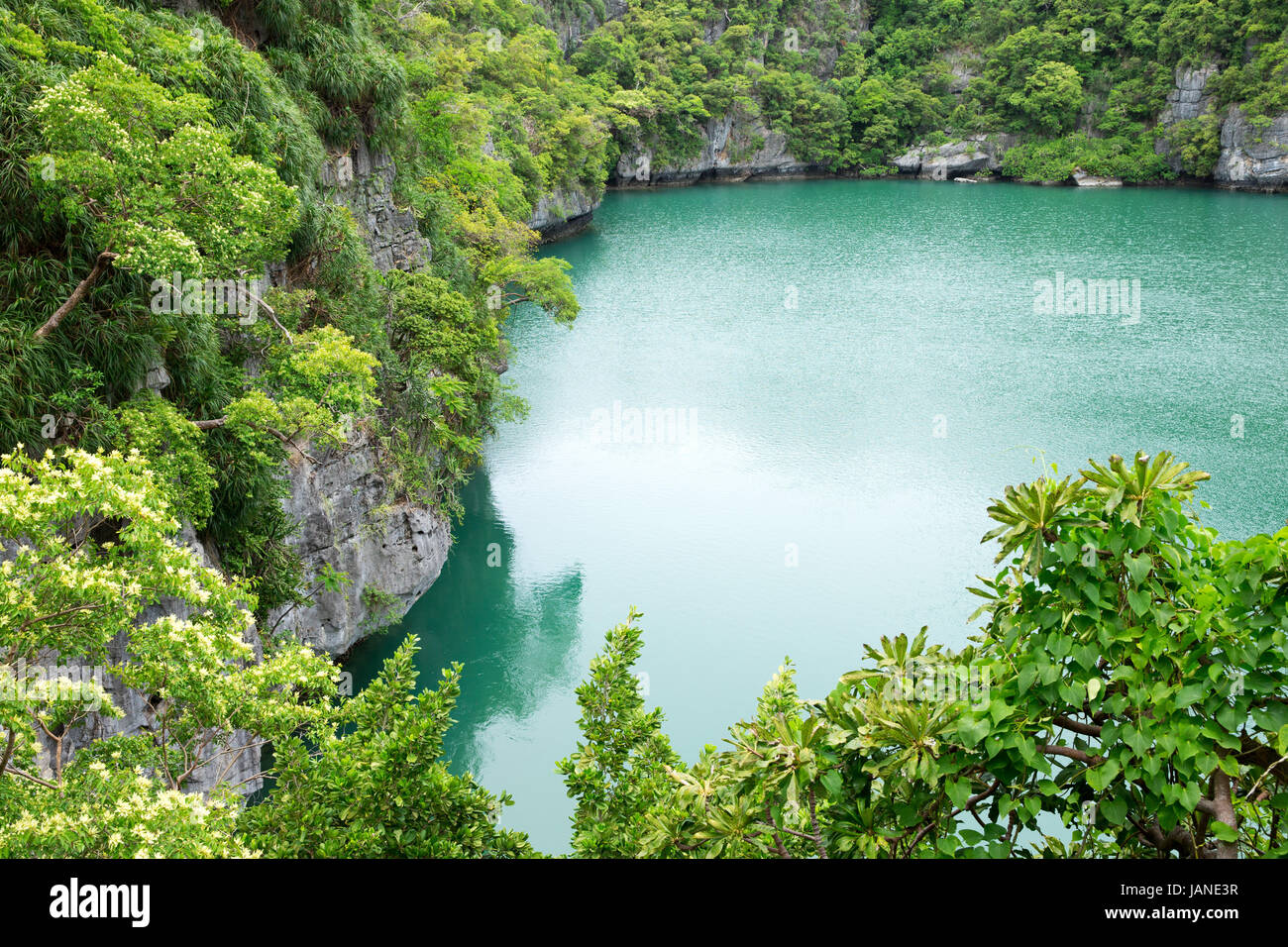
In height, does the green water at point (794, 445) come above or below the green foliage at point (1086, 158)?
below

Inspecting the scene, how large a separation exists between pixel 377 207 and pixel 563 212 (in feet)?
82.6

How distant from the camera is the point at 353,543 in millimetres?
12656

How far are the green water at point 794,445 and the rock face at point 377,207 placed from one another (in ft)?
17.4

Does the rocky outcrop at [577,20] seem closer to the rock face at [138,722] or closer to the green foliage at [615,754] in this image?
the rock face at [138,722]

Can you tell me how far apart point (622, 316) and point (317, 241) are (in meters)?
18.1

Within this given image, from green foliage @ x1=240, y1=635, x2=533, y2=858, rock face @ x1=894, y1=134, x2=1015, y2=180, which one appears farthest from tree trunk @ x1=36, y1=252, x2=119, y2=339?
rock face @ x1=894, y1=134, x2=1015, y2=180

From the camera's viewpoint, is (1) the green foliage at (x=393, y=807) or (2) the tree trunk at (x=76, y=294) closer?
(1) the green foliage at (x=393, y=807)

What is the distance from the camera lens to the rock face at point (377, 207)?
14.1 m

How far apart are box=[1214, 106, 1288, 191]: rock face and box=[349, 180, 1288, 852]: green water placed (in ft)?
40.6

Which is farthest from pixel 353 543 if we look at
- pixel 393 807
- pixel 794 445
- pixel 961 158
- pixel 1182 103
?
pixel 1182 103

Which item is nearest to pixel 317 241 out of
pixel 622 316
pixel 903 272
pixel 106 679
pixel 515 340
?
pixel 106 679

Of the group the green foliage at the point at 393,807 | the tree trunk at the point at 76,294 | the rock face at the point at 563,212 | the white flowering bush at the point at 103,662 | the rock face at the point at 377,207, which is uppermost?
the rock face at the point at 563,212

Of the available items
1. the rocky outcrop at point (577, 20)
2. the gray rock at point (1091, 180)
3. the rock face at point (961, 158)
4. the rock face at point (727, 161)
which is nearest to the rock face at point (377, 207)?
the rocky outcrop at point (577, 20)

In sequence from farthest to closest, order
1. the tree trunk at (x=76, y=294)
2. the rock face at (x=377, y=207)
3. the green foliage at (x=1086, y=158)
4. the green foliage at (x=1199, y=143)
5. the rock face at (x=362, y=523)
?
1. the green foliage at (x=1086, y=158)
2. the green foliage at (x=1199, y=143)
3. the rock face at (x=377, y=207)
4. the rock face at (x=362, y=523)
5. the tree trunk at (x=76, y=294)
